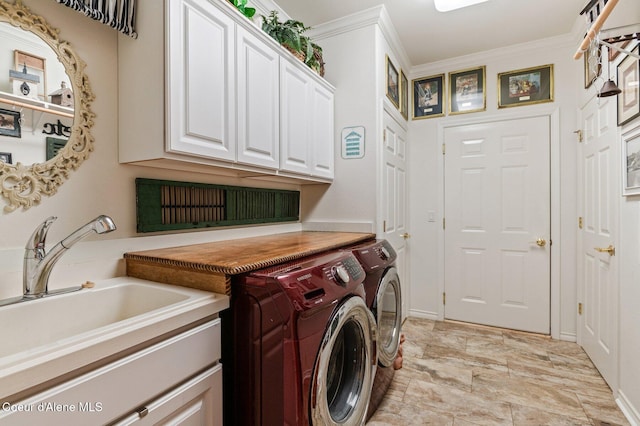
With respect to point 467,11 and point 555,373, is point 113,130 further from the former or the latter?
point 555,373

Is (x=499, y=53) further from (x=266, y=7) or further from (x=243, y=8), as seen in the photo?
(x=243, y=8)

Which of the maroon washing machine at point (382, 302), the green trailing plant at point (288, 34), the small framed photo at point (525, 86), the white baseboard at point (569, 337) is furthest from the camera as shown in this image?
the small framed photo at point (525, 86)

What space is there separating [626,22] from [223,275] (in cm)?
253

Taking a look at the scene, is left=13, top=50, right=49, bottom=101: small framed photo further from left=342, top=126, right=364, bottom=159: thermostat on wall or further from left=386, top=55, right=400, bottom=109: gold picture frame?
left=386, top=55, right=400, bottom=109: gold picture frame

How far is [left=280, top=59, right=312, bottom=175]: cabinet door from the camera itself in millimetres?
1921

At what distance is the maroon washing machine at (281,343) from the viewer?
3.46 feet

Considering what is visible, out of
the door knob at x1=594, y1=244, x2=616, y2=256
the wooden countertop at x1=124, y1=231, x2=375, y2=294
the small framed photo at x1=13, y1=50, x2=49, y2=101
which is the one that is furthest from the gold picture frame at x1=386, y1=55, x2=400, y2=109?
the small framed photo at x1=13, y1=50, x2=49, y2=101

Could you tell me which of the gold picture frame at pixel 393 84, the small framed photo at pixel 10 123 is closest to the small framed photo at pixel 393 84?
the gold picture frame at pixel 393 84

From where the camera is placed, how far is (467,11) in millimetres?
2354

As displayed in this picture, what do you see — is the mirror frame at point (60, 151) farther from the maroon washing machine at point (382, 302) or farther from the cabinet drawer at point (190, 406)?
the maroon washing machine at point (382, 302)

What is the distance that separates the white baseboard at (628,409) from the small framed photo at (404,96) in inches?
103

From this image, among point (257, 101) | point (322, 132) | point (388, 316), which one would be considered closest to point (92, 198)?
point (257, 101)

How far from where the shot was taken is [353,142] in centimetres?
249

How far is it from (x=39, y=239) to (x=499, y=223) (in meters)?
3.32
